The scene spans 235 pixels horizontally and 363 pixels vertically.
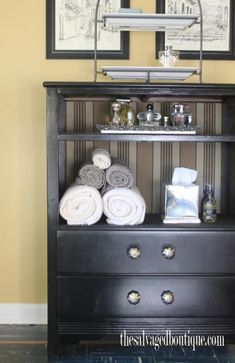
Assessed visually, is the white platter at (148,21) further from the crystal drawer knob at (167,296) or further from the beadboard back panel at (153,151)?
the crystal drawer knob at (167,296)

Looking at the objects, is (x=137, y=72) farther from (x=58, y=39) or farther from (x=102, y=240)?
(x=102, y=240)

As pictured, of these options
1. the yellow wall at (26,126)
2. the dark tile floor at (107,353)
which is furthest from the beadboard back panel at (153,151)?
the dark tile floor at (107,353)

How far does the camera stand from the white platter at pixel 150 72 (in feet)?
7.95

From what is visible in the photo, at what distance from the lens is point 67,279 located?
244 centimetres

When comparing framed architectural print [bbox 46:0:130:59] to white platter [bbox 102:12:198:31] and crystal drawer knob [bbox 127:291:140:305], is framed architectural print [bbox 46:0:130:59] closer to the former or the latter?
white platter [bbox 102:12:198:31]

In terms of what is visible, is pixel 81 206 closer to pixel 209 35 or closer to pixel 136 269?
pixel 136 269

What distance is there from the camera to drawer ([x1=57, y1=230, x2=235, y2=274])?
2426mm

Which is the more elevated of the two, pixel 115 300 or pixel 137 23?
pixel 137 23

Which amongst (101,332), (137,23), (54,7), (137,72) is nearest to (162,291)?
(101,332)

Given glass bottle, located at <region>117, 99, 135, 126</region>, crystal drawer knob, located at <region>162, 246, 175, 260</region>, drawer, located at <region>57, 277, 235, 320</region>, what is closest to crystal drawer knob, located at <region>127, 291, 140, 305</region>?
drawer, located at <region>57, 277, 235, 320</region>

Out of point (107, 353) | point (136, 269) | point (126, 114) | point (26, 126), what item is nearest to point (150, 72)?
point (126, 114)

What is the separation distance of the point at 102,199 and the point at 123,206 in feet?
0.34

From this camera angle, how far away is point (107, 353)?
253 cm

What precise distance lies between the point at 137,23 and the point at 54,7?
550 millimetres
